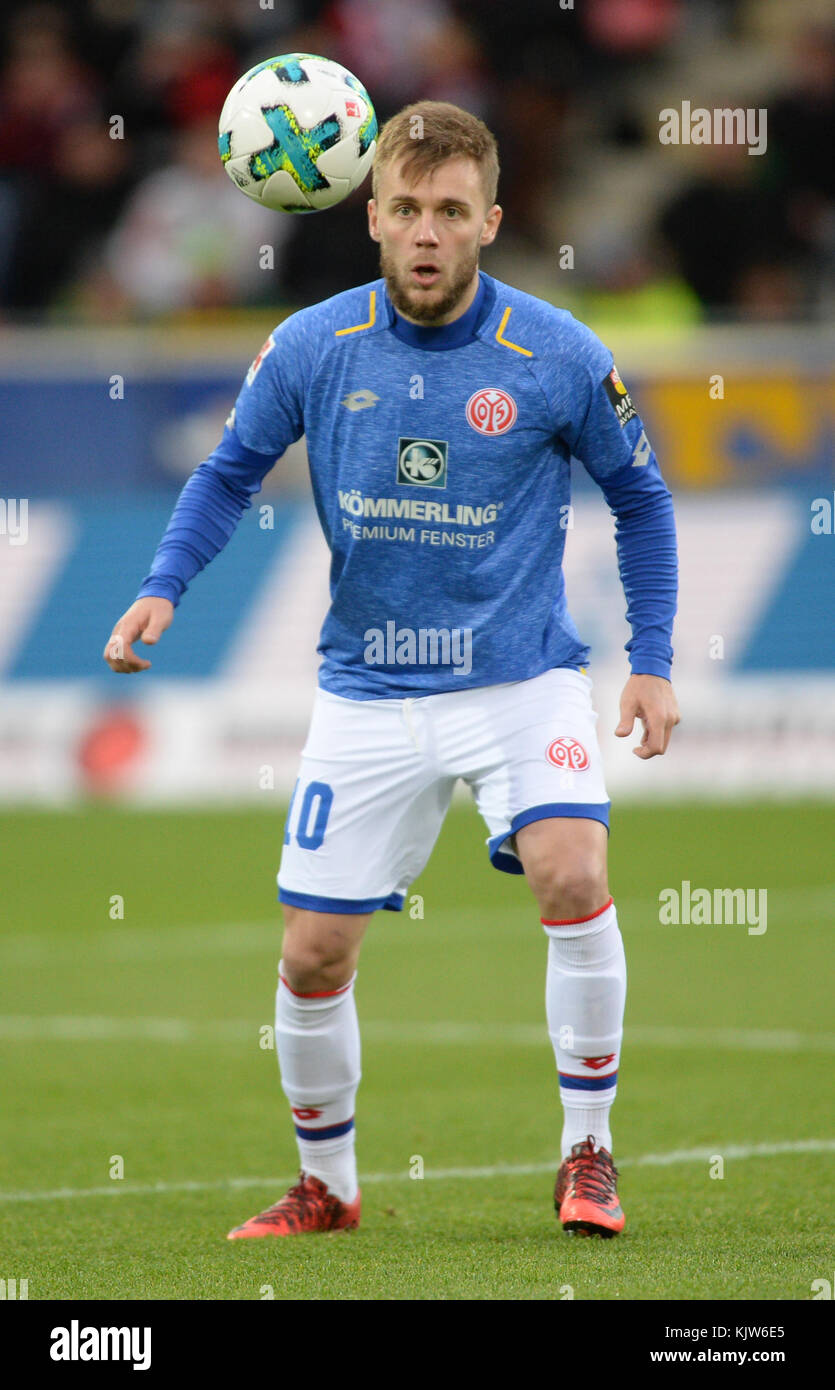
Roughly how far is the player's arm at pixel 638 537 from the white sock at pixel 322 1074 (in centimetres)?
103

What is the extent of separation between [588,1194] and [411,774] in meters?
1.10

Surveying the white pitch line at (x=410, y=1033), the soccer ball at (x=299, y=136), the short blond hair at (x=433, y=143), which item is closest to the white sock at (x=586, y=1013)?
the short blond hair at (x=433, y=143)

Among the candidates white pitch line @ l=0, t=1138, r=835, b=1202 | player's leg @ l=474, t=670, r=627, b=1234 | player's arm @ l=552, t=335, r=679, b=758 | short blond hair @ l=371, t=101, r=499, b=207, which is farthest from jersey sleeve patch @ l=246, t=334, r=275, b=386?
white pitch line @ l=0, t=1138, r=835, b=1202

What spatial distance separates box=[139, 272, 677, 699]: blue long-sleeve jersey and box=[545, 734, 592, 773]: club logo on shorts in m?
0.20

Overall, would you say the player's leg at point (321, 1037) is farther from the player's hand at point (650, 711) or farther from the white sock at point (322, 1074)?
the player's hand at point (650, 711)

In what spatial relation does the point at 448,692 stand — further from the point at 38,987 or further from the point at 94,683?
the point at 94,683

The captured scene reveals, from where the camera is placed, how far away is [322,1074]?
534 cm

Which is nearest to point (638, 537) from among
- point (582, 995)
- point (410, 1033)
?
point (582, 995)

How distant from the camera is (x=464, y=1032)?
27.6 feet

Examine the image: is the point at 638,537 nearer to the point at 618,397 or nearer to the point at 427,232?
the point at 618,397

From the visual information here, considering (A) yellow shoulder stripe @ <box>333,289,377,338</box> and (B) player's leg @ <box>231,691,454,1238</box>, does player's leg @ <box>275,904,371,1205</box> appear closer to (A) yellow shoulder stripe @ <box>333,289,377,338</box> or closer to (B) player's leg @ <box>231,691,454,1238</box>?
(B) player's leg @ <box>231,691,454,1238</box>

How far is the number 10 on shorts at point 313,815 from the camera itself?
205 inches
